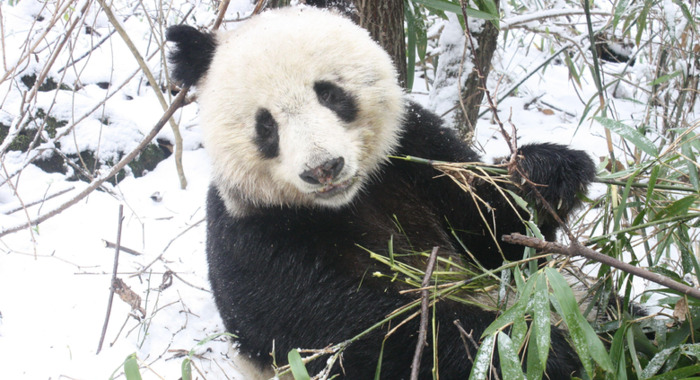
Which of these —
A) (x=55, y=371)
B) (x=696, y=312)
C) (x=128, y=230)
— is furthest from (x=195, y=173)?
(x=696, y=312)

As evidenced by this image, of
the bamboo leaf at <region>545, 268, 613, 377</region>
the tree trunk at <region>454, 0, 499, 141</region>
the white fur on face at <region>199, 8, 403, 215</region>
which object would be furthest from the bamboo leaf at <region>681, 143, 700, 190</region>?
the tree trunk at <region>454, 0, 499, 141</region>

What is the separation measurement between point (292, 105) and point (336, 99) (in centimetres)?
22

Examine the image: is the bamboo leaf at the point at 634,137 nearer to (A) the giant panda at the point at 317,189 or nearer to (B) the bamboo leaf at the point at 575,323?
(A) the giant panda at the point at 317,189

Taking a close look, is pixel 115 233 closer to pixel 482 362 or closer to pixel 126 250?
pixel 126 250

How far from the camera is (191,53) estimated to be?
8.08 ft

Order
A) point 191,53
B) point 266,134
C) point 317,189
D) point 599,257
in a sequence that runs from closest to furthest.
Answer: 1. point 599,257
2. point 317,189
3. point 266,134
4. point 191,53

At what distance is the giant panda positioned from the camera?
2.18 meters

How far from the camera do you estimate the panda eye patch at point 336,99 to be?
7.47 feet

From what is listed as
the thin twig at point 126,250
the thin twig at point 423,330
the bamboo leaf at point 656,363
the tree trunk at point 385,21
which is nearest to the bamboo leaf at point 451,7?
the tree trunk at point 385,21

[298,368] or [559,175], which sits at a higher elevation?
[559,175]

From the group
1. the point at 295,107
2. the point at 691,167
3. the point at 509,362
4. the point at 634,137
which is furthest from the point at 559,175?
the point at 295,107

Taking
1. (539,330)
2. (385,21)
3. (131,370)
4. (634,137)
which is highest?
(385,21)

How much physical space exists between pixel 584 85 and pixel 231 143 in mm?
4890

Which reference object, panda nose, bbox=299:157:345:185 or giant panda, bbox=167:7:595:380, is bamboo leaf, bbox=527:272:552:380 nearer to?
giant panda, bbox=167:7:595:380
